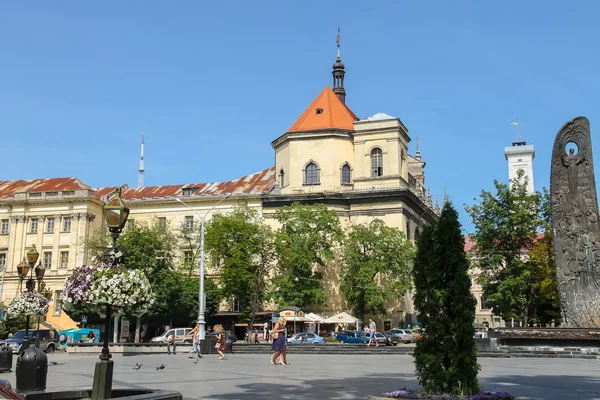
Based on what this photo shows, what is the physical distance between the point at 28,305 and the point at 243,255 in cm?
3431

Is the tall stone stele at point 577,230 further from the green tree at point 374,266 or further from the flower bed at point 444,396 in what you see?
the green tree at point 374,266

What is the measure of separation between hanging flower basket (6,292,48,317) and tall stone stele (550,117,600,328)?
21.1m

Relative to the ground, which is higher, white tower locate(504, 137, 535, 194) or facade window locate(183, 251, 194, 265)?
white tower locate(504, 137, 535, 194)

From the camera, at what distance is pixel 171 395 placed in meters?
10.0

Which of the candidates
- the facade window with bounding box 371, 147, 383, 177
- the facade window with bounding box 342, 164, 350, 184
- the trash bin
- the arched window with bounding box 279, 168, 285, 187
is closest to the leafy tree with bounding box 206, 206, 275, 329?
the arched window with bounding box 279, 168, 285, 187

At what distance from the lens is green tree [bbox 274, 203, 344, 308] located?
56688mm

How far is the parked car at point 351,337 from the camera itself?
47.5 m

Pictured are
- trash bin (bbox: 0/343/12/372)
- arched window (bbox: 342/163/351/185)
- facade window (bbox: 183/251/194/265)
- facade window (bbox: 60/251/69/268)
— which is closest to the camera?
trash bin (bbox: 0/343/12/372)

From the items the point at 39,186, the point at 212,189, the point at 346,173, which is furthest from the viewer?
the point at 39,186

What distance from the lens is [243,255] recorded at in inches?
2248

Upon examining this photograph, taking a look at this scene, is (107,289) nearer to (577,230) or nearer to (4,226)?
(577,230)

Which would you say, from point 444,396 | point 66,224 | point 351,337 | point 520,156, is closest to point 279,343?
point 444,396

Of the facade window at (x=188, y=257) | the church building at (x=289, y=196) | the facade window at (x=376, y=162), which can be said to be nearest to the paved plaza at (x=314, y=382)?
the church building at (x=289, y=196)

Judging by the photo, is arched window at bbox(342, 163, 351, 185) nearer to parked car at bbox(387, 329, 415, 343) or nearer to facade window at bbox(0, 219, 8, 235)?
parked car at bbox(387, 329, 415, 343)
